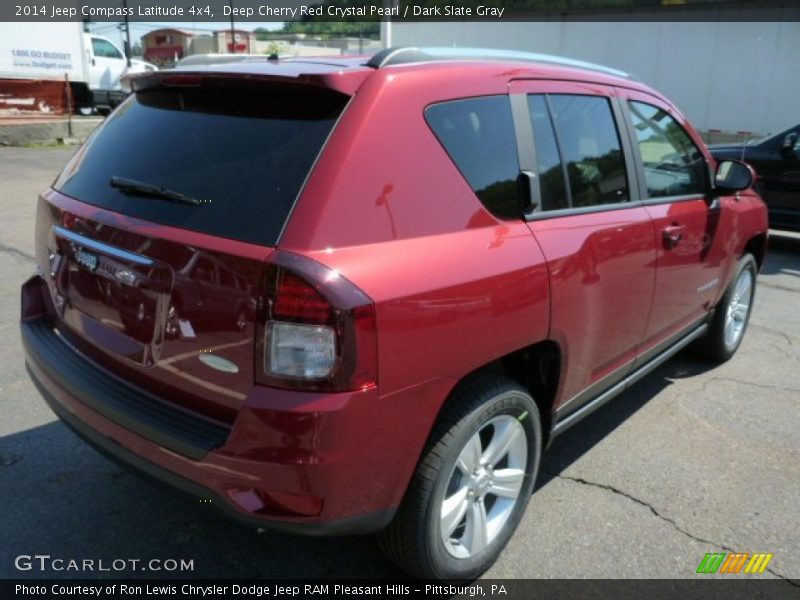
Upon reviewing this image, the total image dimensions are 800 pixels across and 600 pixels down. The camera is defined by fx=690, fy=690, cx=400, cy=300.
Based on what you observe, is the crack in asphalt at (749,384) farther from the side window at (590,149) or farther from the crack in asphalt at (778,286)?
the crack in asphalt at (778,286)

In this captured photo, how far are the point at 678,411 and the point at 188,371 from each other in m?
3.00

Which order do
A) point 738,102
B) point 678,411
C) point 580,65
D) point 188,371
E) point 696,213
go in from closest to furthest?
point 188,371, point 580,65, point 696,213, point 678,411, point 738,102

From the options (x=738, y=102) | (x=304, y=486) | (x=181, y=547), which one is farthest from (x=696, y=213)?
(x=738, y=102)

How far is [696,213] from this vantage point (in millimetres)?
3736

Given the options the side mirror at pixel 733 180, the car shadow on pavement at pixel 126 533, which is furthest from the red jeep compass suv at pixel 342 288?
the side mirror at pixel 733 180

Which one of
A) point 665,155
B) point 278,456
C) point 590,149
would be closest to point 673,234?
point 665,155

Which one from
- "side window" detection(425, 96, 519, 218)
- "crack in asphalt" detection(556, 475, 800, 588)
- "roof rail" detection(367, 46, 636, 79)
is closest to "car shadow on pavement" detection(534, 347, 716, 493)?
"crack in asphalt" detection(556, 475, 800, 588)

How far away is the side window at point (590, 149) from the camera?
9.44ft

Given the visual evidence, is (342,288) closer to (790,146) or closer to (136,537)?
(136,537)

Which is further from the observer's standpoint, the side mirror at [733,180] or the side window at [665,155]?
the side mirror at [733,180]

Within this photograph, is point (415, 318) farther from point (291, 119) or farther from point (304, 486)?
point (291, 119)

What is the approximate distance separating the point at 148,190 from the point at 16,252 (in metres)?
5.37

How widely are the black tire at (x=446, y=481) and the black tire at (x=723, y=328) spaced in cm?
251

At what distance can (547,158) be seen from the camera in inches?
108
